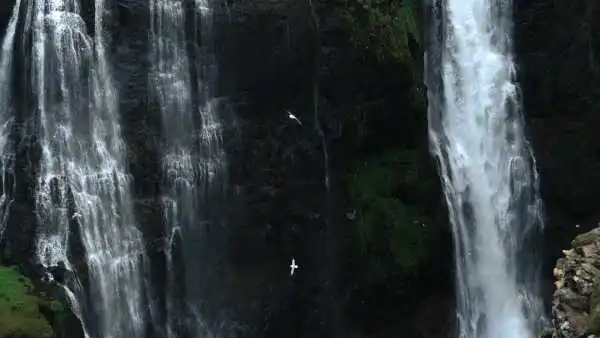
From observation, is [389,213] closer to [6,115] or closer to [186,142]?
[186,142]

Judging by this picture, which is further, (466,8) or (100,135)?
(466,8)

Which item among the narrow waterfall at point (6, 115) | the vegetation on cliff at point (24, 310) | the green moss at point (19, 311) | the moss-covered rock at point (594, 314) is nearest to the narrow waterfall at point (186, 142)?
the vegetation on cliff at point (24, 310)

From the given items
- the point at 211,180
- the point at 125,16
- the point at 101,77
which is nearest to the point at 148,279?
the point at 211,180

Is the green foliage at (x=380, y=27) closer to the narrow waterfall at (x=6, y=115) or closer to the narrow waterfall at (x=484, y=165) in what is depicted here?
the narrow waterfall at (x=484, y=165)

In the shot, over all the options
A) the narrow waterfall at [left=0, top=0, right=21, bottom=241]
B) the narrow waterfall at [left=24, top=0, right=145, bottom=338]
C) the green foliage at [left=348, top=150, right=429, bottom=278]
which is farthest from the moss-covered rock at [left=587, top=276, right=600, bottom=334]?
the narrow waterfall at [left=0, top=0, right=21, bottom=241]

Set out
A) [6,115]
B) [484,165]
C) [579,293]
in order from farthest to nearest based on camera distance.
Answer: [484,165]
[6,115]
[579,293]

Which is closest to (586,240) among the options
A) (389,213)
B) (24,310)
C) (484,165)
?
(389,213)

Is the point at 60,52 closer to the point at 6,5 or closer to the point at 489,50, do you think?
the point at 6,5

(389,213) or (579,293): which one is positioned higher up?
(389,213)
